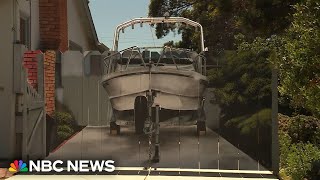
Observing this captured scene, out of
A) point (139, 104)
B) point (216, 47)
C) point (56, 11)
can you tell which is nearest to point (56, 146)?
point (139, 104)

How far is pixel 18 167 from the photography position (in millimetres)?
9727

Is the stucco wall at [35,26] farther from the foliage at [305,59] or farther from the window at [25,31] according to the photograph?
the foliage at [305,59]

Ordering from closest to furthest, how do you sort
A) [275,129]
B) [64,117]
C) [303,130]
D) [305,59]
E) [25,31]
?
[305,59] → [275,129] → [64,117] → [303,130] → [25,31]

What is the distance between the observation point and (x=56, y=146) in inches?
399

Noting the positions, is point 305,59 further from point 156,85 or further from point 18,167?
point 18,167

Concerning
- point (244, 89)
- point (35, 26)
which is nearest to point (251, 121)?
point (244, 89)

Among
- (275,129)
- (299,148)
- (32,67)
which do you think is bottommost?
(299,148)

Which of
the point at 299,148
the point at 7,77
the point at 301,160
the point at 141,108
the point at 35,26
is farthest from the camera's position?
the point at 35,26

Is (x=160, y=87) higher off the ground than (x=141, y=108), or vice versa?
(x=160, y=87)

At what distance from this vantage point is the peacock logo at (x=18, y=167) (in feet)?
31.6

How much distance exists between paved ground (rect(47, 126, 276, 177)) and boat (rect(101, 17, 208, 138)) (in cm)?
29

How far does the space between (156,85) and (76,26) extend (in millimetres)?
7278

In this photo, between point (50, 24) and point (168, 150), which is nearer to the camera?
point (168, 150)

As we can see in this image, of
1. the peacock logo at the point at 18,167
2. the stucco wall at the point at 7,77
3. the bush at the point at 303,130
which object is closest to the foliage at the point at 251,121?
the bush at the point at 303,130
